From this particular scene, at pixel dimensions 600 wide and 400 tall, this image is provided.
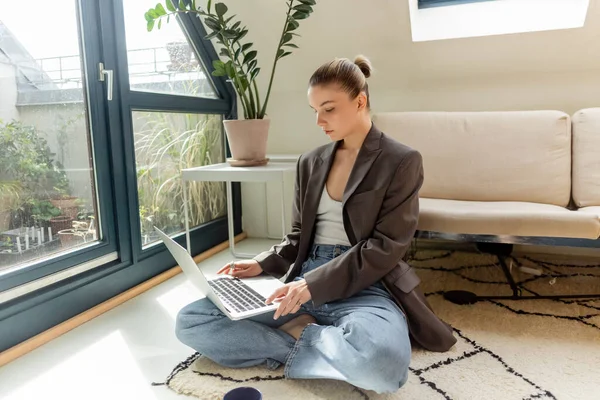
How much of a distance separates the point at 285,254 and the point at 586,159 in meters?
1.45

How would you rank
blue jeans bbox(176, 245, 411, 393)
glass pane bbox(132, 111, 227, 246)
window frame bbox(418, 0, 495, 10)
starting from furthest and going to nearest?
window frame bbox(418, 0, 495, 10), glass pane bbox(132, 111, 227, 246), blue jeans bbox(176, 245, 411, 393)

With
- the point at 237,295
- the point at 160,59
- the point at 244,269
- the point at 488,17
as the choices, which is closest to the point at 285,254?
the point at 244,269

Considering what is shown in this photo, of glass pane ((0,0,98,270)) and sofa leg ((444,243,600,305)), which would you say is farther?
sofa leg ((444,243,600,305))

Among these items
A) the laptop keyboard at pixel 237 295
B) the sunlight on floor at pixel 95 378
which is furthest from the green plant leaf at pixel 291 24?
the sunlight on floor at pixel 95 378

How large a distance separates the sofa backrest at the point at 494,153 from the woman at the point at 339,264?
0.84 m

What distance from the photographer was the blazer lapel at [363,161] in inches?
55.6

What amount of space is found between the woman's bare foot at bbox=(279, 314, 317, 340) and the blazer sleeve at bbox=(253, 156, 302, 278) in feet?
0.59

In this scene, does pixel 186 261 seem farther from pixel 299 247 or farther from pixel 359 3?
pixel 359 3

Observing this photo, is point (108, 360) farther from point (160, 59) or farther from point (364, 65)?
point (160, 59)

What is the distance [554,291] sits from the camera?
200 centimetres

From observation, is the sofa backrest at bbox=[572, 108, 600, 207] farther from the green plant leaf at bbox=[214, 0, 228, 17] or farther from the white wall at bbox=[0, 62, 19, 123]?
the white wall at bbox=[0, 62, 19, 123]

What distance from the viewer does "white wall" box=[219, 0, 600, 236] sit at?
7.52ft

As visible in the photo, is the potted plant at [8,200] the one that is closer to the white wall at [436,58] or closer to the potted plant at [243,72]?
the potted plant at [243,72]

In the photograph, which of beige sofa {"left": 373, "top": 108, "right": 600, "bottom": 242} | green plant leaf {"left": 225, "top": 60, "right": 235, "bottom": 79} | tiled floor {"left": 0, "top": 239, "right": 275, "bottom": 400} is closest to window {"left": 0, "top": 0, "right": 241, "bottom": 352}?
tiled floor {"left": 0, "top": 239, "right": 275, "bottom": 400}
